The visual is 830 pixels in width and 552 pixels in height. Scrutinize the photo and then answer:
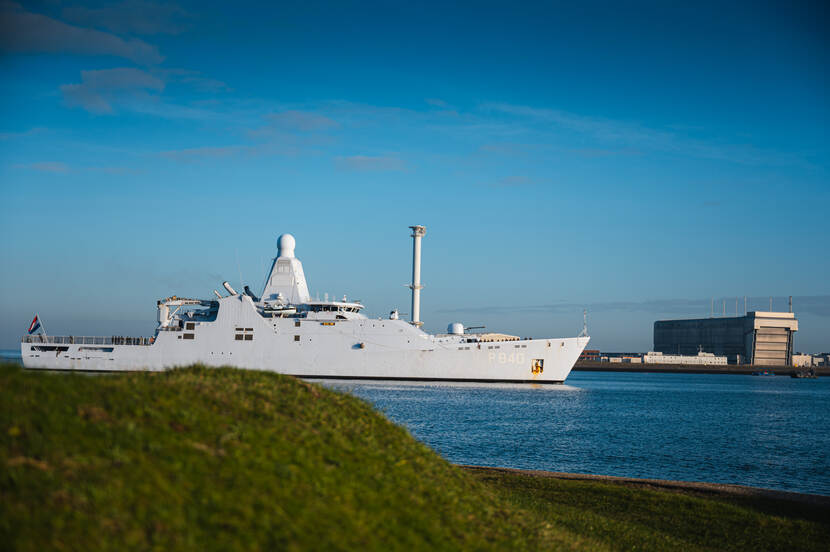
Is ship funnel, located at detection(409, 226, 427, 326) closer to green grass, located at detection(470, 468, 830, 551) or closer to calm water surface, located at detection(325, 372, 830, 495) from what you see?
calm water surface, located at detection(325, 372, 830, 495)

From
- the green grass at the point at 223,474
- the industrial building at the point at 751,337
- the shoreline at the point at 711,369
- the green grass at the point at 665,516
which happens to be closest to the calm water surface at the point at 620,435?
the green grass at the point at 223,474

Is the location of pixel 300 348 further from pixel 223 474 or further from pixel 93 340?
pixel 223 474

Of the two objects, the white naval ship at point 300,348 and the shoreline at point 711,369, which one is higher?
the white naval ship at point 300,348

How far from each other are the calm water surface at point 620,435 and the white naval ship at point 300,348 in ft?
22.2

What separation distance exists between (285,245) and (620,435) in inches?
1738

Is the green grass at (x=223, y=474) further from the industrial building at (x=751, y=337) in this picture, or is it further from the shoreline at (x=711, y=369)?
the industrial building at (x=751, y=337)

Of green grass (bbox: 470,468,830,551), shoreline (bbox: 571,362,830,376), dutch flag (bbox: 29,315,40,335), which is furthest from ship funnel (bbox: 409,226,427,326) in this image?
shoreline (bbox: 571,362,830,376)

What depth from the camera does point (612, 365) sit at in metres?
164

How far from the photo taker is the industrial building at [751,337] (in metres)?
154

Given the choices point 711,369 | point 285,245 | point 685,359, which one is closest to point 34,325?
point 285,245

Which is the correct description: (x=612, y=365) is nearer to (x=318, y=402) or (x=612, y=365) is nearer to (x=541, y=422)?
(x=541, y=422)

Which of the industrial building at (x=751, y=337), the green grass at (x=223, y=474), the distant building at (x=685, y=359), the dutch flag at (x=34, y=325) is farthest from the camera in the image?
the distant building at (x=685, y=359)

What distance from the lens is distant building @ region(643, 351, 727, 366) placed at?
156 meters

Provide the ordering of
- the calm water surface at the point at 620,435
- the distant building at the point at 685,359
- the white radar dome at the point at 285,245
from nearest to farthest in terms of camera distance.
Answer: the calm water surface at the point at 620,435
the white radar dome at the point at 285,245
the distant building at the point at 685,359
